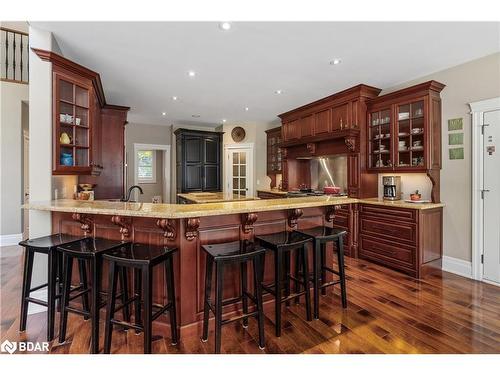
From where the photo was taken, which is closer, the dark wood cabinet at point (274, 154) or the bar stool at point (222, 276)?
the bar stool at point (222, 276)

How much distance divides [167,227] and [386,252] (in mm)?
3131

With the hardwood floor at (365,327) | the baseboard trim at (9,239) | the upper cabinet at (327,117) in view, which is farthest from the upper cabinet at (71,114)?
the upper cabinet at (327,117)

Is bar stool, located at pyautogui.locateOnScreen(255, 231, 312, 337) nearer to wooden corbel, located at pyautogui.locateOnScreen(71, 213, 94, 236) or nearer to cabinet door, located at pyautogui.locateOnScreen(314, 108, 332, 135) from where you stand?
wooden corbel, located at pyautogui.locateOnScreen(71, 213, 94, 236)

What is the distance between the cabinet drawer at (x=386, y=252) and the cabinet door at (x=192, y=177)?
4207mm

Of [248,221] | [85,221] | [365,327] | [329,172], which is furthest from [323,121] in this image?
[85,221]

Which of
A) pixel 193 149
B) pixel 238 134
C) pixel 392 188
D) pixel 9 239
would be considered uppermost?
pixel 238 134

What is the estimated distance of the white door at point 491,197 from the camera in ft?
10.1

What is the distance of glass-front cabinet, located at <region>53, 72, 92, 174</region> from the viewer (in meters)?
2.64

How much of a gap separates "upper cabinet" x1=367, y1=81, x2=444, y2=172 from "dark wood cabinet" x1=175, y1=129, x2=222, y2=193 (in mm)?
4018

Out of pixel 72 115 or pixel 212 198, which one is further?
pixel 212 198

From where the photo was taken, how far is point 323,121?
481 centimetres

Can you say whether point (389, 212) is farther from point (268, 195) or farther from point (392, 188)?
point (268, 195)

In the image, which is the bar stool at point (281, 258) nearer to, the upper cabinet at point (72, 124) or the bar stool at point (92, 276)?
the bar stool at point (92, 276)

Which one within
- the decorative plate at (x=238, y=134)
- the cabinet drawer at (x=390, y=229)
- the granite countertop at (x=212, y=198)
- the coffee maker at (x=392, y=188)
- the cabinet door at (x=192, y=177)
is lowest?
the cabinet drawer at (x=390, y=229)
